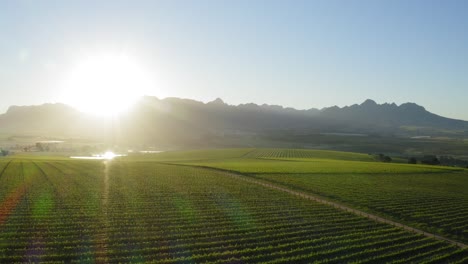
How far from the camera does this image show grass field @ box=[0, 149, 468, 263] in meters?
26.0

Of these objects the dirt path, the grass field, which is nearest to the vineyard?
the grass field

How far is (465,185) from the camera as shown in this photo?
71.9 m

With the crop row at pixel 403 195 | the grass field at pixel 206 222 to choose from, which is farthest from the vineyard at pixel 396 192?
the grass field at pixel 206 222

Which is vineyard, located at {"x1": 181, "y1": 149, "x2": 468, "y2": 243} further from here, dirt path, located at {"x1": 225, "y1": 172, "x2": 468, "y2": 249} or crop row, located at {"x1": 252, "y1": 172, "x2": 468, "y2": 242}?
dirt path, located at {"x1": 225, "y1": 172, "x2": 468, "y2": 249}

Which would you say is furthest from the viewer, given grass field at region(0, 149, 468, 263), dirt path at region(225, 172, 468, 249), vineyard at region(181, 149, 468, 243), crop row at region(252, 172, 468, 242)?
vineyard at region(181, 149, 468, 243)

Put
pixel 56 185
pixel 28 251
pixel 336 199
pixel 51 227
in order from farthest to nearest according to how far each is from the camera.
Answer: pixel 56 185, pixel 336 199, pixel 51 227, pixel 28 251

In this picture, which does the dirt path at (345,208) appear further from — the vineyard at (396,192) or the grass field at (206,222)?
the grass field at (206,222)

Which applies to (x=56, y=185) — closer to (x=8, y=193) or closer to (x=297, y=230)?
(x=8, y=193)

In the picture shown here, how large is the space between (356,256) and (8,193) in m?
41.6

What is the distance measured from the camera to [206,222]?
34.3 metres

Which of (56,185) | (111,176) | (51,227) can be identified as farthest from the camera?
(111,176)

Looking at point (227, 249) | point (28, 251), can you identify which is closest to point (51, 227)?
point (28, 251)

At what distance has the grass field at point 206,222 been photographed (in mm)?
25969

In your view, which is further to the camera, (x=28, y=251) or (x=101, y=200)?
(x=101, y=200)
